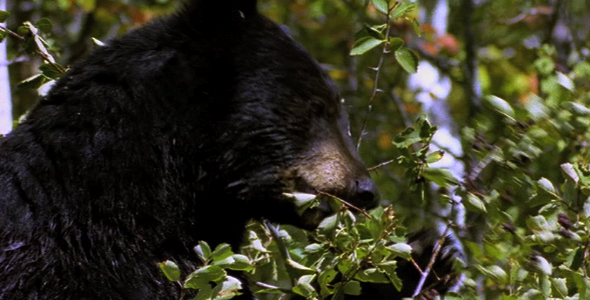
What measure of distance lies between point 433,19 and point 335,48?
102 cm

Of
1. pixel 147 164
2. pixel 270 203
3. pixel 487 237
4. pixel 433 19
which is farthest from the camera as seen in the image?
pixel 433 19

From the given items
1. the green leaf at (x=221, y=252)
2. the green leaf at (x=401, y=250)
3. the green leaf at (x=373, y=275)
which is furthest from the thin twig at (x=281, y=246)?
the green leaf at (x=221, y=252)

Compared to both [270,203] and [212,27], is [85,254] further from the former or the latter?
[212,27]

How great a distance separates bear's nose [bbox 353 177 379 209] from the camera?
11.7 feet

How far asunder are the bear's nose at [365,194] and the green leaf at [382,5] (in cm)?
65

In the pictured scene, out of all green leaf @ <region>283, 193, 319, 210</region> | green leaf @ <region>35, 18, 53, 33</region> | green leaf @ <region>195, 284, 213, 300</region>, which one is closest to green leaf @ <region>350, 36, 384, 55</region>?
green leaf @ <region>283, 193, 319, 210</region>

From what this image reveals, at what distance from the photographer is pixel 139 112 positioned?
326 centimetres

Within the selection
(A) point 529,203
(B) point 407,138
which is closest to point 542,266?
(A) point 529,203

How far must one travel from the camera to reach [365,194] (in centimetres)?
356

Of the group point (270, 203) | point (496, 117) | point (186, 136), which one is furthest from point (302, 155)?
point (496, 117)

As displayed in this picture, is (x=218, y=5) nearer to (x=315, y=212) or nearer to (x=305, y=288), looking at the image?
(x=315, y=212)

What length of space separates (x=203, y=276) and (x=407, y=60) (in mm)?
1273

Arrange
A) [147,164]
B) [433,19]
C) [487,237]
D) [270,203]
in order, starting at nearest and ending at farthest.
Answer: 1. [487,237]
2. [147,164]
3. [270,203]
4. [433,19]

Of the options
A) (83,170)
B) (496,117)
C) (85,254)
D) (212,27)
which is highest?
(212,27)
